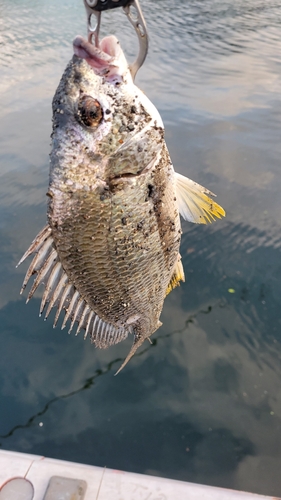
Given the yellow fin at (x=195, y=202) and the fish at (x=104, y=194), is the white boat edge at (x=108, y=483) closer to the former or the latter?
the fish at (x=104, y=194)

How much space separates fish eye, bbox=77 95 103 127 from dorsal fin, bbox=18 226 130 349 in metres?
0.56

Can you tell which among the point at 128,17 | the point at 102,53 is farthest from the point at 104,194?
the point at 128,17

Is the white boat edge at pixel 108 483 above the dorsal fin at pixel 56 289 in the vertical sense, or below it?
below

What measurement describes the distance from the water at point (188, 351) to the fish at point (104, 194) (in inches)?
72.7

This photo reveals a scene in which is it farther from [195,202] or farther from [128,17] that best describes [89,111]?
[195,202]

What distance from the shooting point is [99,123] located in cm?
158

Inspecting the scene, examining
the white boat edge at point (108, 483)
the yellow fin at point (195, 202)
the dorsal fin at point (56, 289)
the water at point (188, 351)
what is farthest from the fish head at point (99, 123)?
the water at point (188, 351)

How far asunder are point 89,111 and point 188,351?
301 centimetres

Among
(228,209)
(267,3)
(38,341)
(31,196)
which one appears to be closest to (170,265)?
(38,341)

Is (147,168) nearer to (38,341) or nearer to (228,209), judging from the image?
(38,341)

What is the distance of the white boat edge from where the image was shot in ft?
7.35

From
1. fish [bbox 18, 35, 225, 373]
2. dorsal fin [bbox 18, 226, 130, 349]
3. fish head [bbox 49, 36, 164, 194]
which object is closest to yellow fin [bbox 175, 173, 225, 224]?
fish [bbox 18, 35, 225, 373]

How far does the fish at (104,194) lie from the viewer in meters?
1.55

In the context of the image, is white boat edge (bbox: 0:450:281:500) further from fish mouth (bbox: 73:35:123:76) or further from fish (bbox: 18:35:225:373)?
fish mouth (bbox: 73:35:123:76)
